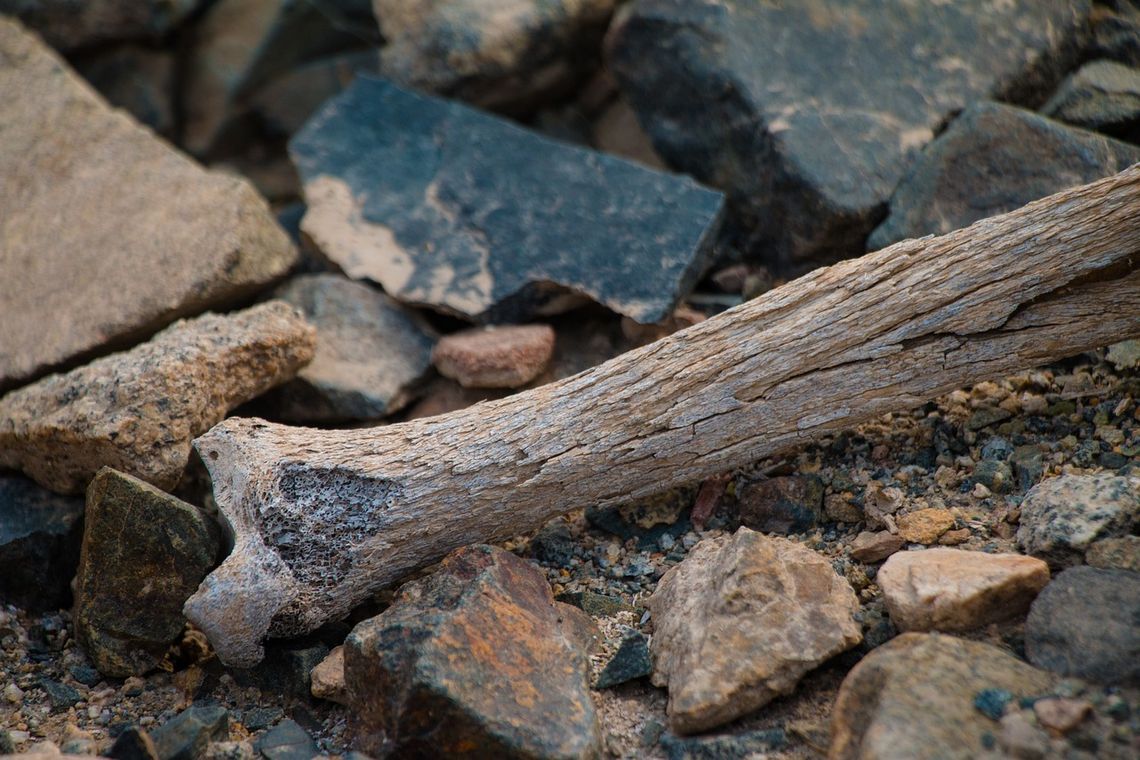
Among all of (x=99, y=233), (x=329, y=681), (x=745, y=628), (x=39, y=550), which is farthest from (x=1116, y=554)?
(x=99, y=233)

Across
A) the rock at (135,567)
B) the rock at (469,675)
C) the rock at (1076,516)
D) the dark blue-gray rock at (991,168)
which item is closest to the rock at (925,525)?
the rock at (1076,516)

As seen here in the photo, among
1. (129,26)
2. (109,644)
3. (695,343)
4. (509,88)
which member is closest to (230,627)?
(109,644)

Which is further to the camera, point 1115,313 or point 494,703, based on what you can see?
point 1115,313

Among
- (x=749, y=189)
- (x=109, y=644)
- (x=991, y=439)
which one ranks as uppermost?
(x=749, y=189)

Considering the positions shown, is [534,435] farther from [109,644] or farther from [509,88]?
[509,88]

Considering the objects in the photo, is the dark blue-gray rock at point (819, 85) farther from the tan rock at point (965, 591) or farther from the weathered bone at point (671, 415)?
the tan rock at point (965, 591)

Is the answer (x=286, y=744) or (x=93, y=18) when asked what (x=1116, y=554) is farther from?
(x=93, y=18)
